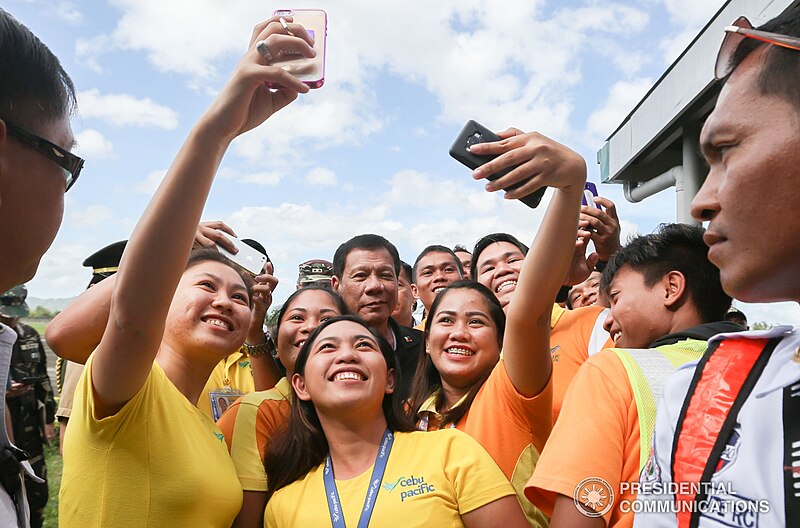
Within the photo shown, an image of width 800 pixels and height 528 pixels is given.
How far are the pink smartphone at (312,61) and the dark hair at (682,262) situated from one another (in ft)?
4.75

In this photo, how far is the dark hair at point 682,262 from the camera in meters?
2.19

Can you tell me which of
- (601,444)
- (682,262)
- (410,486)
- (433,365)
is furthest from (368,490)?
(682,262)

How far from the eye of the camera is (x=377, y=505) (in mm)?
2178

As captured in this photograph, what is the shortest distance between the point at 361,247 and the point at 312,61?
295 cm

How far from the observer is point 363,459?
2.49 metres

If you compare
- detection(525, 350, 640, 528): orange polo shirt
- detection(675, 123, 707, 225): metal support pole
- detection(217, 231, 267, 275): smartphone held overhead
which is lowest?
detection(525, 350, 640, 528): orange polo shirt

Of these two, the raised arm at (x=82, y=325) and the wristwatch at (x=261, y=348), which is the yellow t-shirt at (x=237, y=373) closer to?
the wristwatch at (x=261, y=348)

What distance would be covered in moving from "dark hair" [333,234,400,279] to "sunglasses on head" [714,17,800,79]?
344cm

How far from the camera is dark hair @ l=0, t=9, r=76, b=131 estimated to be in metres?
1.12

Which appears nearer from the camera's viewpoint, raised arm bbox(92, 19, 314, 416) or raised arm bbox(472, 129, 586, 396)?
raised arm bbox(92, 19, 314, 416)

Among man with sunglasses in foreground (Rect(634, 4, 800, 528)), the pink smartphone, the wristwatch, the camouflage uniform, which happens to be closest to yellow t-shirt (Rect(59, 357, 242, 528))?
the pink smartphone

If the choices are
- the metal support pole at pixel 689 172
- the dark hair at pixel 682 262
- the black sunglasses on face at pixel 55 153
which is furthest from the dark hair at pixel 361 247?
the metal support pole at pixel 689 172

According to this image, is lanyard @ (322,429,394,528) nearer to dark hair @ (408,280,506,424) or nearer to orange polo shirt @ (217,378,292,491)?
orange polo shirt @ (217,378,292,491)

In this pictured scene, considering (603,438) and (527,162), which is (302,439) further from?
(527,162)
